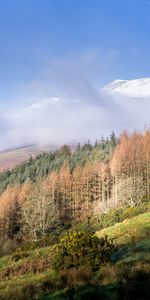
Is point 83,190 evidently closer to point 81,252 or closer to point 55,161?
point 55,161

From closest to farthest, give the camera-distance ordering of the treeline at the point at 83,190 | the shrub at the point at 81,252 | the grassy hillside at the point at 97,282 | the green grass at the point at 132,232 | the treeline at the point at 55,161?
1. the grassy hillside at the point at 97,282
2. the shrub at the point at 81,252
3. the green grass at the point at 132,232
4. the treeline at the point at 83,190
5. the treeline at the point at 55,161

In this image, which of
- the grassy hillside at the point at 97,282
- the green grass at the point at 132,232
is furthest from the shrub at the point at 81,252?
the green grass at the point at 132,232

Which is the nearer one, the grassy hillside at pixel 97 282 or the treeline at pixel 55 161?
the grassy hillside at pixel 97 282

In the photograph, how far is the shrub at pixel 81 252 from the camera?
653 inches

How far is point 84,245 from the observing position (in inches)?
688

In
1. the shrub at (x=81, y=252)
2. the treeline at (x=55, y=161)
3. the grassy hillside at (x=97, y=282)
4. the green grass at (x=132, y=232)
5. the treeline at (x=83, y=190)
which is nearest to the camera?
the grassy hillside at (x=97, y=282)

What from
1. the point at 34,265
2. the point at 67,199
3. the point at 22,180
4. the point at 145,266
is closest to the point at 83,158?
the point at 22,180

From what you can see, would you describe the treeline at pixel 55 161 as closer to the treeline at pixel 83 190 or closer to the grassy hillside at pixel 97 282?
the treeline at pixel 83 190

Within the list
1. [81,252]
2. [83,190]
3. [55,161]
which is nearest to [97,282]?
[81,252]

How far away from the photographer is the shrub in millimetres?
16578

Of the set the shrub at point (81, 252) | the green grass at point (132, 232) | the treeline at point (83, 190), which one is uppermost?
the shrub at point (81, 252)

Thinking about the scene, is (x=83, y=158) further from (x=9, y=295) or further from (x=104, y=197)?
(x=9, y=295)

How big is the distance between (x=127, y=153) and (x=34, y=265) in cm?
7891

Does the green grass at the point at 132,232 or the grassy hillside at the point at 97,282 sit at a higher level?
the grassy hillside at the point at 97,282
